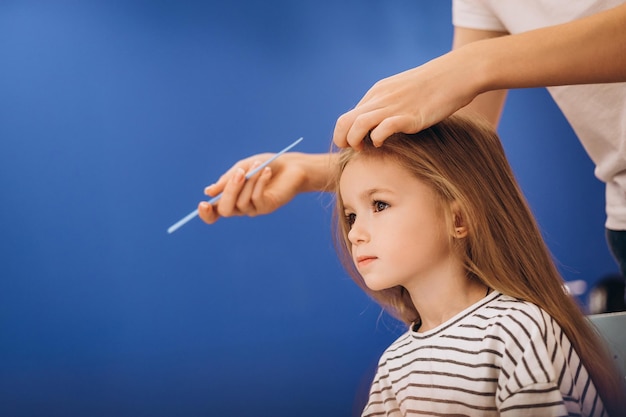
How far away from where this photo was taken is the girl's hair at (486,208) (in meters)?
0.77

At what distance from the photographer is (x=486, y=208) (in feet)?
2.60

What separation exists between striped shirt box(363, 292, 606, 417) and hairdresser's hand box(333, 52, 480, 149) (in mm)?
253

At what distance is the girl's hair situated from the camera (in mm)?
769

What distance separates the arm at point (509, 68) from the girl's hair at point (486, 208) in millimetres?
153

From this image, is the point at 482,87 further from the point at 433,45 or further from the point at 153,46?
the point at 433,45

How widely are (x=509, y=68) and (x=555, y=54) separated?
0.15 feet

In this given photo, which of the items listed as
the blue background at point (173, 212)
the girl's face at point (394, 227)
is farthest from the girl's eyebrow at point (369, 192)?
the blue background at point (173, 212)

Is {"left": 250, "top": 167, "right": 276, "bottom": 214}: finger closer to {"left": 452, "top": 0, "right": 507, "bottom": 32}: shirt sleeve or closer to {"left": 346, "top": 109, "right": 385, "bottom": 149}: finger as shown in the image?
{"left": 346, "top": 109, "right": 385, "bottom": 149}: finger

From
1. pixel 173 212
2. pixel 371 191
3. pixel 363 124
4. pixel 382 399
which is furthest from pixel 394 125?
pixel 173 212

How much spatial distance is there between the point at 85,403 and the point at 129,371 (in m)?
0.20

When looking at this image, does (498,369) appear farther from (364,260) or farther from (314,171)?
(314,171)

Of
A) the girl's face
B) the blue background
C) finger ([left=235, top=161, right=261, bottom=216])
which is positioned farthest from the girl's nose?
the blue background

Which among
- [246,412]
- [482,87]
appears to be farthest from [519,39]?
[246,412]

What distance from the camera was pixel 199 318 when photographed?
2414mm
